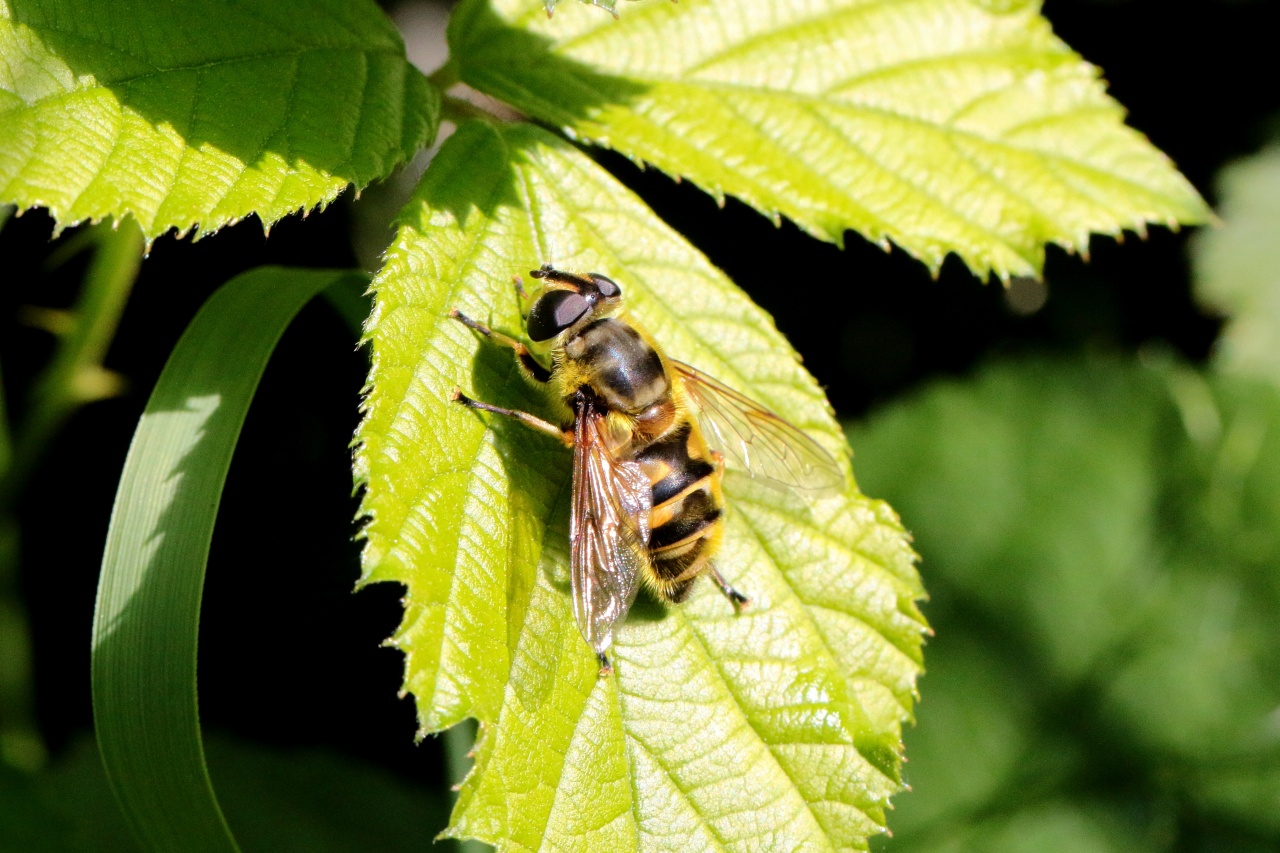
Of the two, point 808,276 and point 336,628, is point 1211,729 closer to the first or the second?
point 808,276

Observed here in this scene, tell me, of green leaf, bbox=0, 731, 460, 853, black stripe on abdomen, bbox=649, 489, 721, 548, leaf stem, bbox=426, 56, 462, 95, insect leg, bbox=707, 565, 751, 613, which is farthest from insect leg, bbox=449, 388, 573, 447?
green leaf, bbox=0, 731, 460, 853

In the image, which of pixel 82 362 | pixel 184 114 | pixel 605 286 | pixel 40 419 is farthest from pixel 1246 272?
pixel 40 419

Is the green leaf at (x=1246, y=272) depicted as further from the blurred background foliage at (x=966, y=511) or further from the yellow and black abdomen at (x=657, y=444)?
the yellow and black abdomen at (x=657, y=444)

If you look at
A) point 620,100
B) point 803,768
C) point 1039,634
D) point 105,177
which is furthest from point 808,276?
point 105,177

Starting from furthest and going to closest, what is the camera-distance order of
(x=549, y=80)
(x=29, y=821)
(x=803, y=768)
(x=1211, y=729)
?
1. (x=1211, y=729)
2. (x=29, y=821)
3. (x=549, y=80)
4. (x=803, y=768)

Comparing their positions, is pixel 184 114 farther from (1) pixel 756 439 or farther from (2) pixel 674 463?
(1) pixel 756 439

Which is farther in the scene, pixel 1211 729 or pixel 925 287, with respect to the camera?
pixel 925 287
